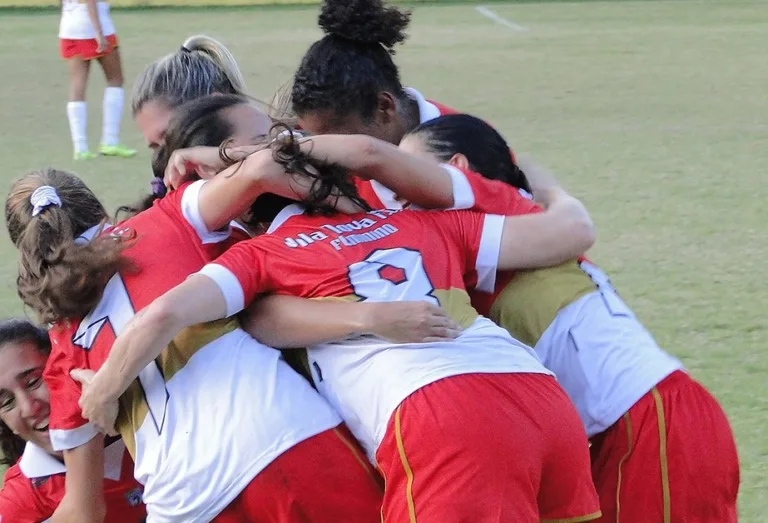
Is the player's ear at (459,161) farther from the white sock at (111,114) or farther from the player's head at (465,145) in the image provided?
the white sock at (111,114)

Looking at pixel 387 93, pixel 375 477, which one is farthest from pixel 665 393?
pixel 387 93

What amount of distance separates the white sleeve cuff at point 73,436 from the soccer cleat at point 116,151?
6437 mm

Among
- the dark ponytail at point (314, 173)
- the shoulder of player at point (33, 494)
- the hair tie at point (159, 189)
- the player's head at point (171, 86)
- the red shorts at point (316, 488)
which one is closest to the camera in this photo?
the red shorts at point (316, 488)

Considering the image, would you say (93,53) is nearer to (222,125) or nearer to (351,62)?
(351,62)

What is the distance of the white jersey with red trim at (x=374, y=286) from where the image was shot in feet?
6.10

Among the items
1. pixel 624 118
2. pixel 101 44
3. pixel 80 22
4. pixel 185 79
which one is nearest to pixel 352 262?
pixel 185 79

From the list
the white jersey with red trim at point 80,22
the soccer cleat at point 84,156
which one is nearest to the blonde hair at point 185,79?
the soccer cleat at point 84,156

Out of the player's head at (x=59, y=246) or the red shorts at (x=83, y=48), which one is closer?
the player's head at (x=59, y=246)

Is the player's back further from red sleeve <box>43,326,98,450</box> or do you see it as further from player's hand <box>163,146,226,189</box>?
red sleeve <box>43,326,98,450</box>

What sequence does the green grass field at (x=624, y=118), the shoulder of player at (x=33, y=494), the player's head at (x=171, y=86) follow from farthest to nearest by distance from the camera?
the green grass field at (x=624, y=118)
the player's head at (x=171, y=86)
the shoulder of player at (x=33, y=494)

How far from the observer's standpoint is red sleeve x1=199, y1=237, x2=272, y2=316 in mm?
1934

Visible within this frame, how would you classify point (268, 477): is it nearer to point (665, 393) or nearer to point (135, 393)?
point (135, 393)

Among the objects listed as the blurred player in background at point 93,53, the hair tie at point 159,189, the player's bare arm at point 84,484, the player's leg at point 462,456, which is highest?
the hair tie at point 159,189

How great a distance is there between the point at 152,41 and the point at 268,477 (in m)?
14.1
